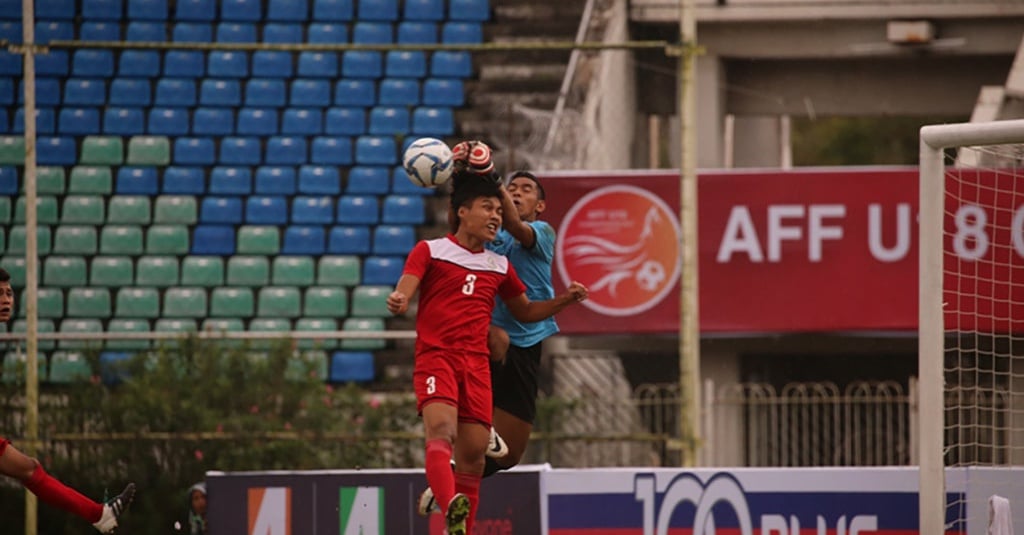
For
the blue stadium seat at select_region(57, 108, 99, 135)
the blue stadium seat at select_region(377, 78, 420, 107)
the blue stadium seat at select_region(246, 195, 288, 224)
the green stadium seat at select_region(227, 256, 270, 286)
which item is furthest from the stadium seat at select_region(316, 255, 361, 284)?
the blue stadium seat at select_region(57, 108, 99, 135)

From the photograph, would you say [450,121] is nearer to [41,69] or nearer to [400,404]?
[41,69]

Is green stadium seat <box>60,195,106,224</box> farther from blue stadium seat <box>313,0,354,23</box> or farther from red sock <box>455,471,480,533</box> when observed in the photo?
red sock <box>455,471,480,533</box>

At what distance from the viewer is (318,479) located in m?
8.74

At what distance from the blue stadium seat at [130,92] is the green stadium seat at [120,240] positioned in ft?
5.91

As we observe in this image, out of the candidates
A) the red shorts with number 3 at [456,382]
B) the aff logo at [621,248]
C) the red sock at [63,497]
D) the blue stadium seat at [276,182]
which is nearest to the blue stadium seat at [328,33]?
the blue stadium seat at [276,182]

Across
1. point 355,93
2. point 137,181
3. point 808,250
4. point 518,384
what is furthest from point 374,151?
point 518,384

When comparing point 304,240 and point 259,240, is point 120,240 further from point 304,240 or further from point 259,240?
point 304,240

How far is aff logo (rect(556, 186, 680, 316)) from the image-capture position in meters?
12.4

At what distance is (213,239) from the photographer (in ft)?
53.7

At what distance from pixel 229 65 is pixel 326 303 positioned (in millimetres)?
3391

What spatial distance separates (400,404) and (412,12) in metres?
7.45

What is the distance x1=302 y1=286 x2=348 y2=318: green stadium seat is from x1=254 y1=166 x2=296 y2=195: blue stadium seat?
4.74 feet

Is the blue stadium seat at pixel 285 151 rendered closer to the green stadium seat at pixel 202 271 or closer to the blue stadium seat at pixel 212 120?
the blue stadium seat at pixel 212 120

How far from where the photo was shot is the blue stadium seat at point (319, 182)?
1658 cm
